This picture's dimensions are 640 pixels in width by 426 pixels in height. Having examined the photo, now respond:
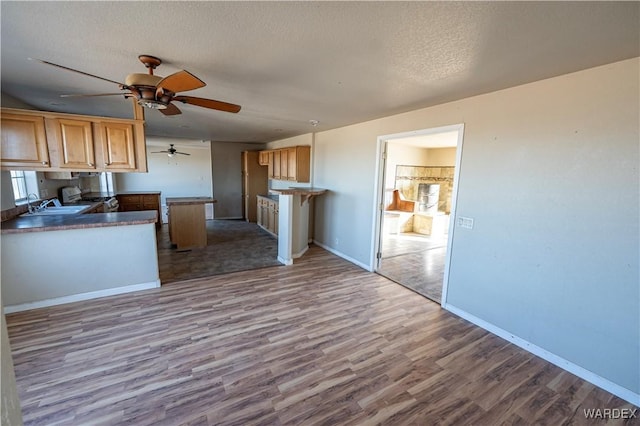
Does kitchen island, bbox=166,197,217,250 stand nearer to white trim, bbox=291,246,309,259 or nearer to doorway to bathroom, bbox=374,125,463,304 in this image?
white trim, bbox=291,246,309,259

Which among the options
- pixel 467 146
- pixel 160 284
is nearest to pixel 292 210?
pixel 160 284

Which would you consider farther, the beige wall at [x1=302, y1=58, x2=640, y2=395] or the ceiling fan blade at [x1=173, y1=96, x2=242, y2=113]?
the ceiling fan blade at [x1=173, y1=96, x2=242, y2=113]

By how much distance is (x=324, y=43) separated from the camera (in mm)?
1796

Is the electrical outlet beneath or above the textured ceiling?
beneath

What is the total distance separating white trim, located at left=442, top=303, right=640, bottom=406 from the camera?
207 centimetres

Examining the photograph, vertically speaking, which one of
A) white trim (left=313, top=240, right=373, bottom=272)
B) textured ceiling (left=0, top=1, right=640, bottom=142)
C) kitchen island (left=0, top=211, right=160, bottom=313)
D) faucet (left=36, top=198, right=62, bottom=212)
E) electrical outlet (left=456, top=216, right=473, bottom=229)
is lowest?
white trim (left=313, top=240, right=373, bottom=272)

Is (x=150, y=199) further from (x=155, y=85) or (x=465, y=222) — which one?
(x=465, y=222)

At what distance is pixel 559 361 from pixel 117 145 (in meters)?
4.85

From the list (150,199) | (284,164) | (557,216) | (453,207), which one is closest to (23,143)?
(284,164)

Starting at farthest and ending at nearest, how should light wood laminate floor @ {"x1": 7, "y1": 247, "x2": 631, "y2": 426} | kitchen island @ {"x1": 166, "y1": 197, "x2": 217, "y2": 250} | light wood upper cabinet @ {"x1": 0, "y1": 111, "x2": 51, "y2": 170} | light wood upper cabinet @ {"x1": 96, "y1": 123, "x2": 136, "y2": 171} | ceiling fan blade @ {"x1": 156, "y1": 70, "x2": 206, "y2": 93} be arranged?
kitchen island @ {"x1": 166, "y1": 197, "x2": 217, "y2": 250}, light wood upper cabinet @ {"x1": 96, "y1": 123, "x2": 136, "y2": 171}, light wood upper cabinet @ {"x1": 0, "y1": 111, "x2": 51, "y2": 170}, light wood laminate floor @ {"x1": 7, "y1": 247, "x2": 631, "y2": 426}, ceiling fan blade @ {"x1": 156, "y1": 70, "x2": 206, "y2": 93}

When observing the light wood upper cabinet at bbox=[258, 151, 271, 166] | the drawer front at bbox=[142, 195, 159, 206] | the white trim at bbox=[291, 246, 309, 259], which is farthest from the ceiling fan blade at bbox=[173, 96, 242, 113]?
the drawer front at bbox=[142, 195, 159, 206]

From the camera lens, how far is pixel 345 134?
483cm

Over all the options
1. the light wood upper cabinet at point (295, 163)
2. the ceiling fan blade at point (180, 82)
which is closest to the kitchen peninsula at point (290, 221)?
the light wood upper cabinet at point (295, 163)

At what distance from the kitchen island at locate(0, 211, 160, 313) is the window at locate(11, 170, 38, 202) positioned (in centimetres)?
57
